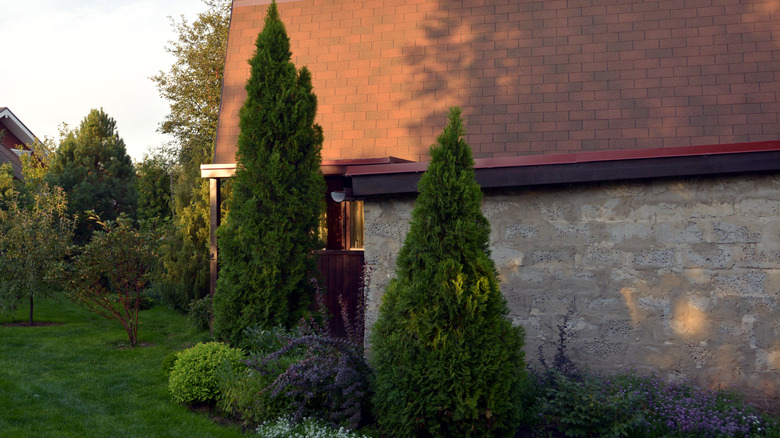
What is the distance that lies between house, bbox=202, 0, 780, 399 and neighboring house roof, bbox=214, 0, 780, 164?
2cm

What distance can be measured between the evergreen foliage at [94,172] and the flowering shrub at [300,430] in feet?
48.2

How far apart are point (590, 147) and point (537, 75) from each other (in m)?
1.37

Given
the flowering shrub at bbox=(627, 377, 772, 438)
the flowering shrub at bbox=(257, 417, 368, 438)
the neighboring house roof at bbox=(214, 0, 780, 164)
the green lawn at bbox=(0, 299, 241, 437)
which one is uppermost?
the neighboring house roof at bbox=(214, 0, 780, 164)

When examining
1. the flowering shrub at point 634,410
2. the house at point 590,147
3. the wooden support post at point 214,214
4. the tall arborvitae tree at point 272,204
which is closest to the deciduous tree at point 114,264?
the wooden support post at point 214,214

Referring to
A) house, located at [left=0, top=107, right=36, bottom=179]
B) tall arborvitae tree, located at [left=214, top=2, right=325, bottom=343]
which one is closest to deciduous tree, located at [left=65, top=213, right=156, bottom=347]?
tall arborvitae tree, located at [left=214, top=2, right=325, bottom=343]

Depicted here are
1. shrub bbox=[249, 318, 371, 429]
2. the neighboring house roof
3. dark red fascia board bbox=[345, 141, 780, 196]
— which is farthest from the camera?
the neighboring house roof

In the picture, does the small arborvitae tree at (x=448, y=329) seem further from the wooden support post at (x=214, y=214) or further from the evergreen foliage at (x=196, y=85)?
the evergreen foliage at (x=196, y=85)

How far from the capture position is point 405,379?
4.46 meters

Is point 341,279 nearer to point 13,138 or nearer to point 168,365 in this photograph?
point 168,365

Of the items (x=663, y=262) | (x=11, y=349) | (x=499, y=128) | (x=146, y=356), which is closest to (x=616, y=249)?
(x=663, y=262)

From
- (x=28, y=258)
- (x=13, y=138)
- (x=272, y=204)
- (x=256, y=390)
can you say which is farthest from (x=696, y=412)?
(x=13, y=138)

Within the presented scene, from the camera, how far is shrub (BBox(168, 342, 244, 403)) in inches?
233

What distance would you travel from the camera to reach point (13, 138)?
26.4 m

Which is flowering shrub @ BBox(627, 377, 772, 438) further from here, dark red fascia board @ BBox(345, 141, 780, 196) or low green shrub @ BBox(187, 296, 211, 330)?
low green shrub @ BBox(187, 296, 211, 330)
